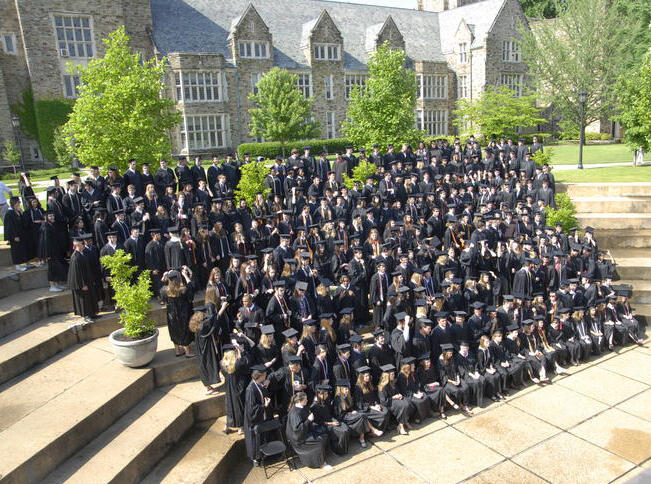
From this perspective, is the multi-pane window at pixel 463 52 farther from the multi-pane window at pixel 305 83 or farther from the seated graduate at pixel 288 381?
the seated graduate at pixel 288 381

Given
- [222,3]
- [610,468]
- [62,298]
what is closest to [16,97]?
[222,3]

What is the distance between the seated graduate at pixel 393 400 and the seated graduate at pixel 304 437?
1369 mm

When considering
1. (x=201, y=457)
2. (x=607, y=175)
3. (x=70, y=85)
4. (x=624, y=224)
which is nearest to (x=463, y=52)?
(x=607, y=175)

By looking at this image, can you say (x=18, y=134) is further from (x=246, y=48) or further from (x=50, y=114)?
(x=246, y=48)

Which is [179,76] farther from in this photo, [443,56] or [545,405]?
[545,405]

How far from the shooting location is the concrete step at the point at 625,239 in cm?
1523

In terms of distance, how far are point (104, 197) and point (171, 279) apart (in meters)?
4.54

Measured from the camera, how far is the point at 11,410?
23.1 ft

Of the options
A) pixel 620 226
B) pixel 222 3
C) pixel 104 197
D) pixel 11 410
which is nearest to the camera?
pixel 11 410

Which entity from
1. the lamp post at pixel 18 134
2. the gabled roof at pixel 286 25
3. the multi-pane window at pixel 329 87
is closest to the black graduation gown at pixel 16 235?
the lamp post at pixel 18 134

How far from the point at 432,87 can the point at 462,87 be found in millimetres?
3324

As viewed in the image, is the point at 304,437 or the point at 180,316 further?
the point at 180,316

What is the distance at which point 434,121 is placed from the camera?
4131 centimetres

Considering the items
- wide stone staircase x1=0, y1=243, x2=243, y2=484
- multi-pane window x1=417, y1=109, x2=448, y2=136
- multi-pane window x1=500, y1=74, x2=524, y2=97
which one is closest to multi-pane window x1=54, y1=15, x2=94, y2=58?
wide stone staircase x1=0, y1=243, x2=243, y2=484
